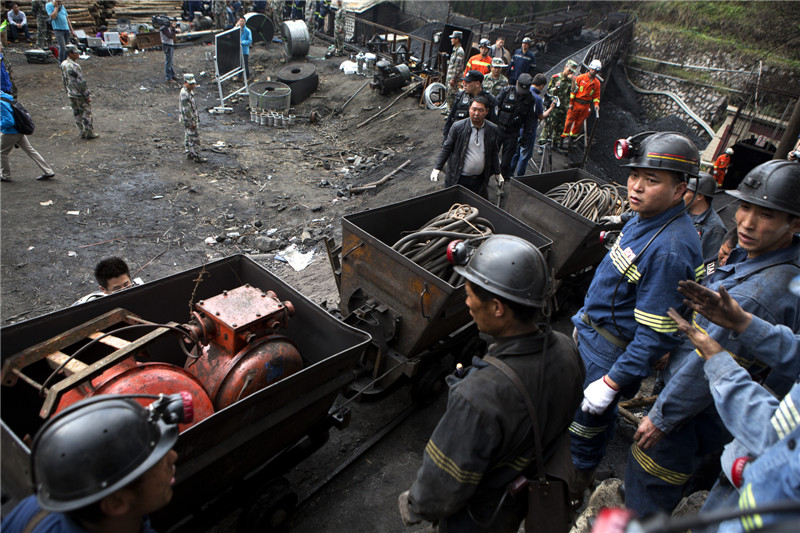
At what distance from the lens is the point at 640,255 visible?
2.97 metres

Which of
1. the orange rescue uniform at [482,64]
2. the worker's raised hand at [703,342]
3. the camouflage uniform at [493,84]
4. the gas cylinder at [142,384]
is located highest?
the worker's raised hand at [703,342]

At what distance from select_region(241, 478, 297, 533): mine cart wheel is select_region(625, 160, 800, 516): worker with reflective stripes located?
2.32 metres

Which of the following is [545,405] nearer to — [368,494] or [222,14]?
[368,494]

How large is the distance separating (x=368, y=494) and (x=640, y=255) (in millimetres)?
2705

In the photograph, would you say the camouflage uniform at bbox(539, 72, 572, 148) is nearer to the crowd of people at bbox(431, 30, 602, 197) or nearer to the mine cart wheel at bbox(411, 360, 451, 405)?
the crowd of people at bbox(431, 30, 602, 197)

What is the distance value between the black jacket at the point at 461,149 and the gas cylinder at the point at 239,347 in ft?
12.5

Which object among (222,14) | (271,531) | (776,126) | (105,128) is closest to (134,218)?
(105,128)

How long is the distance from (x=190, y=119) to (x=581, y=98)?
28.8 feet

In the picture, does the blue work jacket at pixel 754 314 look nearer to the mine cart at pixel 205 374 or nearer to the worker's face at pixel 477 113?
the mine cart at pixel 205 374

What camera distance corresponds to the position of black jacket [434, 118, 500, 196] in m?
6.24

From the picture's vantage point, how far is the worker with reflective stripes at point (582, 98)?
10744 mm

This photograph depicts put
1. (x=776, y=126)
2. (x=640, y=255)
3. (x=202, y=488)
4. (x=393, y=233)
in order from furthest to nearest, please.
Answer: (x=776, y=126) → (x=393, y=233) → (x=640, y=255) → (x=202, y=488)

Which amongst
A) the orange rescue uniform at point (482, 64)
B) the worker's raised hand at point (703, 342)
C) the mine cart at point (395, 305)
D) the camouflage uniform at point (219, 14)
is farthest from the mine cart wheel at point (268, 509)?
the camouflage uniform at point (219, 14)

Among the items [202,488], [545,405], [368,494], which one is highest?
[545,405]
